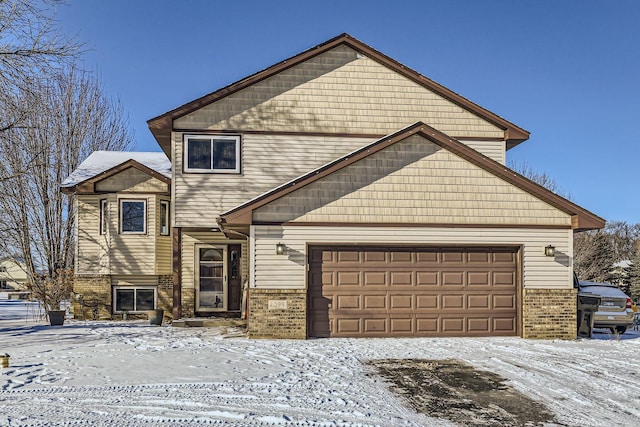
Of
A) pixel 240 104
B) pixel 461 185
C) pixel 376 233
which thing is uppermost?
pixel 240 104

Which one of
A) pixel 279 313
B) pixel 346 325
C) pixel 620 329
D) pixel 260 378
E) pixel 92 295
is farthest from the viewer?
pixel 92 295

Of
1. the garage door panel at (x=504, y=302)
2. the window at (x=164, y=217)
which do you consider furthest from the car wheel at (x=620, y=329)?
the window at (x=164, y=217)

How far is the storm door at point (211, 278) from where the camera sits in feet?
56.3

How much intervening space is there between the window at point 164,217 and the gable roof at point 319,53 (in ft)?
6.66

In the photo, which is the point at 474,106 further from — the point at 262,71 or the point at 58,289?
the point at 58,289

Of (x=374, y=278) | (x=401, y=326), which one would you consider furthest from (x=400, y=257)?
(x=401, y=326)

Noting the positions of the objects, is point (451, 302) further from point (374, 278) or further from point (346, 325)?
point (346, 325)

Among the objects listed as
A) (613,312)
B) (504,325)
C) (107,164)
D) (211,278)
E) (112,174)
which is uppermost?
(107,164)

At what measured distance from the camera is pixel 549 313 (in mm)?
13359

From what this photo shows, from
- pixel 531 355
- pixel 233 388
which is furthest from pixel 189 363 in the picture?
pixel 531 355

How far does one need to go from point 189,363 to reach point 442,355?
4999mm

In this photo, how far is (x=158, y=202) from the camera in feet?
57.6

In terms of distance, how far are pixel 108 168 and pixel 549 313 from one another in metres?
15.0

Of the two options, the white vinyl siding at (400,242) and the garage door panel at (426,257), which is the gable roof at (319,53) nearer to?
the white vinyl siding at (400,242)
